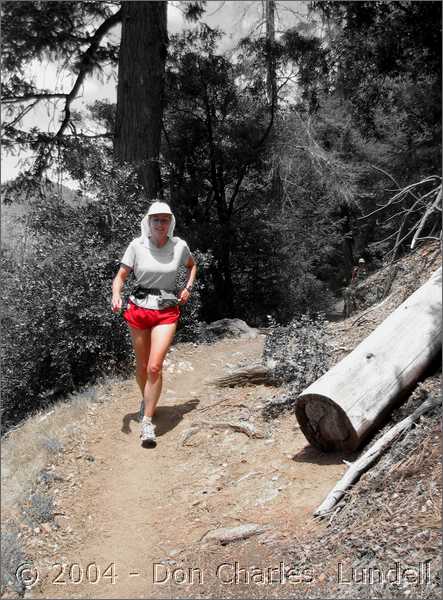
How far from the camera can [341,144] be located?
2408cm

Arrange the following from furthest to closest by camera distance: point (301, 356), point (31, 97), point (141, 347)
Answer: point (31, 97) < point (301, 356) < point (141, 347)

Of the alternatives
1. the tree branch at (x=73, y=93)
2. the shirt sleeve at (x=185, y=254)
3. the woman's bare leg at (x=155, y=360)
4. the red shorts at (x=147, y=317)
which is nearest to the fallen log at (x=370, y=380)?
the woman's bare leg at (x=155, y=360)

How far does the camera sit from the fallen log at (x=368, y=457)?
4266 mm

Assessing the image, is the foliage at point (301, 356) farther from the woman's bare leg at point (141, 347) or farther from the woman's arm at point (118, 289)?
the woman's arm at point (118, 289)

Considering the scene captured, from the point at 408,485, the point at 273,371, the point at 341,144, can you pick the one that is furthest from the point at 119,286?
the point at 341,144

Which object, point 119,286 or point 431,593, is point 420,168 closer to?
point 119,286

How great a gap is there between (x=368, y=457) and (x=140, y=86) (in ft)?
28.1

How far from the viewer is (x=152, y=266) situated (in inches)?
234

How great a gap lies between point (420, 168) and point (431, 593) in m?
14.4

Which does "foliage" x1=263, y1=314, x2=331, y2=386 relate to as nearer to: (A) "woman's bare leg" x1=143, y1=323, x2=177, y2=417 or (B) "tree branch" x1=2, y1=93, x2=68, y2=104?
(A) "woman's bare leg" x1=143, y1=323, x2=177, y2=417

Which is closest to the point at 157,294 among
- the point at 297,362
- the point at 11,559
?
the point at 297,362

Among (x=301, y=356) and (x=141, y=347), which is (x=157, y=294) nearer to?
(x=141, y=347)

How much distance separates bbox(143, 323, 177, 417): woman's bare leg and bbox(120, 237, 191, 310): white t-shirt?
0.23 metres

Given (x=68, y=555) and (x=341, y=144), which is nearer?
(x=68, y=555)
